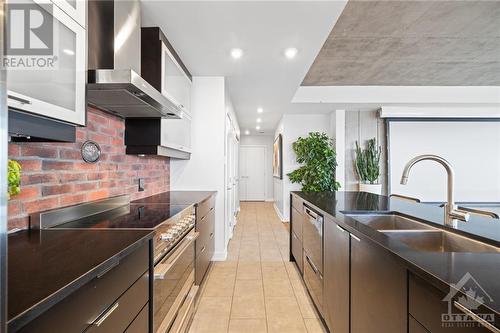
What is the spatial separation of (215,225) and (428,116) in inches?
200

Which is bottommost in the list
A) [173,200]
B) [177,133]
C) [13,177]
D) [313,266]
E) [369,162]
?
[313,266]

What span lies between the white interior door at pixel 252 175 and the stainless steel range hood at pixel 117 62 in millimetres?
7385

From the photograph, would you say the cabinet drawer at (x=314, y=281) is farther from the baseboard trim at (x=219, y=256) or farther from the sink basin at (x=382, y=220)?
the baseboard trim at (x=219, y=256)

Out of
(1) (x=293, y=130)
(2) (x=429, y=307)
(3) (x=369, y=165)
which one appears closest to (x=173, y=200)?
(2) (x=429, y=307)

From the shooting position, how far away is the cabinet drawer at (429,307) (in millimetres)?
659

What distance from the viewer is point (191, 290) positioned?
2.01 metres

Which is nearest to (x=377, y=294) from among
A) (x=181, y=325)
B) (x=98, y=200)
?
(x=181, y=325)

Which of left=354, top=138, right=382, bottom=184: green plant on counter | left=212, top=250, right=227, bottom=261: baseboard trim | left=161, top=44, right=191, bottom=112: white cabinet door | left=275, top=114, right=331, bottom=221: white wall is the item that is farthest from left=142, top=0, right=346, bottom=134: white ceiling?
left=354, top=138, right=382, bottom=184: green plant on counter

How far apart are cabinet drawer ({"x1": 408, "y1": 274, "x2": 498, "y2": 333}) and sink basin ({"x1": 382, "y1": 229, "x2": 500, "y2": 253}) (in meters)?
0.50

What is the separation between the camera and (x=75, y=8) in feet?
3.84

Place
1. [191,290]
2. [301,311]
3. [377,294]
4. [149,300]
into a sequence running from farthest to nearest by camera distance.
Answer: [301,311]
[191,290]
[149,300]
[377,294]

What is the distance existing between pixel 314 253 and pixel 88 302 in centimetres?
174

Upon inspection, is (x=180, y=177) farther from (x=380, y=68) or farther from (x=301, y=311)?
(x=380, y=68)

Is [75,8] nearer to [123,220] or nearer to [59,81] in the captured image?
[59,81]
